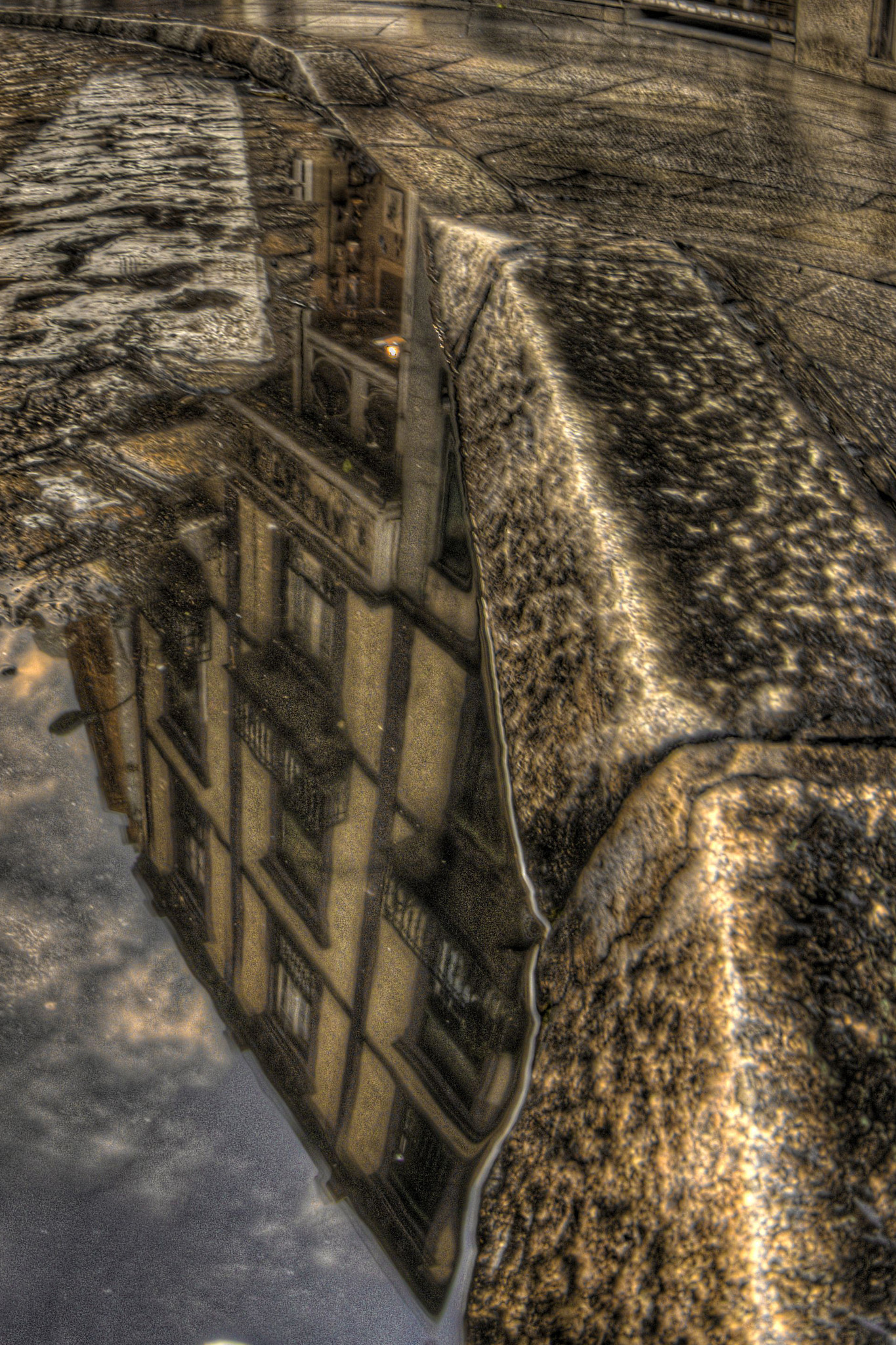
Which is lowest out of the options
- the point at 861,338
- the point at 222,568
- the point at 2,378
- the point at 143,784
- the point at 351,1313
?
the point at 351,1313

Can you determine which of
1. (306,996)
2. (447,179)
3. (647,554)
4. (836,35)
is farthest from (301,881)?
(836,35)

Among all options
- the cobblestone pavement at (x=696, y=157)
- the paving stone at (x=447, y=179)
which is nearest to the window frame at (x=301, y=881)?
the cobblestone pavement at (x=696, y=157)

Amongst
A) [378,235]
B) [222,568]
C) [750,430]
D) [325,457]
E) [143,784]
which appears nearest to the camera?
[143,784]

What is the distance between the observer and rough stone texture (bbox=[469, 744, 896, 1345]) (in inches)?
28.9

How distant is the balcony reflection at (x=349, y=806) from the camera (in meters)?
1.00

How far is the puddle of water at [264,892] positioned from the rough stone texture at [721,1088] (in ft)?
0.27

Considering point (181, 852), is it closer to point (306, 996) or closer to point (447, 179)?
point (306, 996)

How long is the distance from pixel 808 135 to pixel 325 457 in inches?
107

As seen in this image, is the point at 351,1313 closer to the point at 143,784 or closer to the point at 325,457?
the point at 143,784

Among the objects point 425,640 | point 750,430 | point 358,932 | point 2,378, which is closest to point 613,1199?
point 358,932

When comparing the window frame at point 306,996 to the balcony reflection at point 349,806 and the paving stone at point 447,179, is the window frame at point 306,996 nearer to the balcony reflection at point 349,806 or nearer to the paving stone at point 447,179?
the balcony reflection at point 349,806

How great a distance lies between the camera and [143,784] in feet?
4.10

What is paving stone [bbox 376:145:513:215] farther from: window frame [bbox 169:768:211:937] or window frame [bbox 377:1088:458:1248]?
window frame [bbox 377:1088:458:1248]

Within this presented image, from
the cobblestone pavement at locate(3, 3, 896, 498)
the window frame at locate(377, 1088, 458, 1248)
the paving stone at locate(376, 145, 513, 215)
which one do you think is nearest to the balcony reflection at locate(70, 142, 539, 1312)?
the window frame at locate(377, 1088, 458, 1248)
